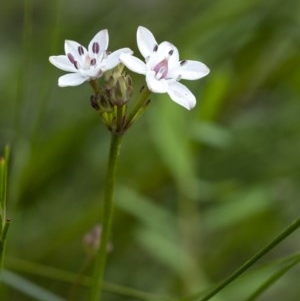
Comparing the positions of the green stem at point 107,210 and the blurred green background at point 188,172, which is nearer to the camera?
the green stem at point 107,210

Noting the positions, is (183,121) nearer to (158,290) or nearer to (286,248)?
(158,290)

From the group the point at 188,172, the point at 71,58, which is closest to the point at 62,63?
the point at 71,58

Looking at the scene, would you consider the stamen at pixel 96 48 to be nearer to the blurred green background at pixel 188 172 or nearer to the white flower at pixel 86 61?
the white flower at pixel 86 61

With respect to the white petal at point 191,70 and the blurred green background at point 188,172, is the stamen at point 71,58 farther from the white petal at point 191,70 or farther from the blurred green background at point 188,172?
the blurred green background at point 188,172

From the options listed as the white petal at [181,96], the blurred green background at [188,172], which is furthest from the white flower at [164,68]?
the blurred green background at [188,172]

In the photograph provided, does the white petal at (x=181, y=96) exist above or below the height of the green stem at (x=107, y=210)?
above

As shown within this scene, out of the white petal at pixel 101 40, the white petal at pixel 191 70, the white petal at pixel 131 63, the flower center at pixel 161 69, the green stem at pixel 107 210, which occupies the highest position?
the white petal at pixel 101 40

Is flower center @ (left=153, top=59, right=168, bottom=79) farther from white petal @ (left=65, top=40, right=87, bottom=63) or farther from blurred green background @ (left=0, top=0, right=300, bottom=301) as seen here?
blurred green background @ (left=0, top=0, right=300, bottom=301)
